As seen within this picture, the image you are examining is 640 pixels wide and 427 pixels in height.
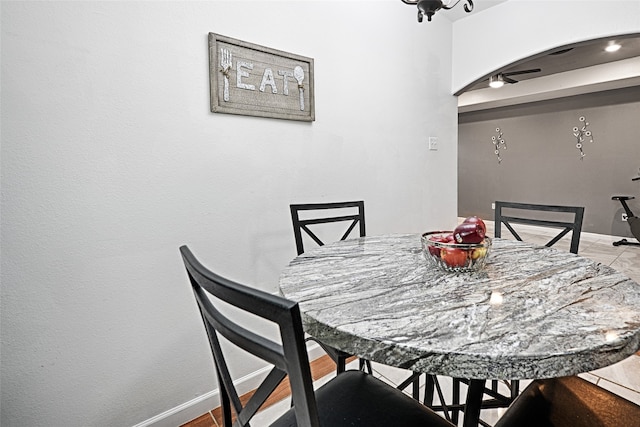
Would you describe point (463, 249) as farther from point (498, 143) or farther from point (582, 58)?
point (498, 143)

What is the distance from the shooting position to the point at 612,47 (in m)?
4.16

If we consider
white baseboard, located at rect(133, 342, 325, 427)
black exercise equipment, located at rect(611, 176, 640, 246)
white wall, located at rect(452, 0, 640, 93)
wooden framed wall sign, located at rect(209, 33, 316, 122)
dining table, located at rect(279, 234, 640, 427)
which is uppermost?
white wall, located at rect(452, 0, 640, 93)

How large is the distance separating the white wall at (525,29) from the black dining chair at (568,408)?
2405 millimetres

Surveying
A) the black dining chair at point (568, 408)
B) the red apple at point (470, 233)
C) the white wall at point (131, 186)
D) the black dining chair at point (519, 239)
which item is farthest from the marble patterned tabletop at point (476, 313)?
the white wall at point (131, 186)

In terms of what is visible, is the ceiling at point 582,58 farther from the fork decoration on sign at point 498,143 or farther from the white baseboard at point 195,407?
the white baseboard at point 195,407

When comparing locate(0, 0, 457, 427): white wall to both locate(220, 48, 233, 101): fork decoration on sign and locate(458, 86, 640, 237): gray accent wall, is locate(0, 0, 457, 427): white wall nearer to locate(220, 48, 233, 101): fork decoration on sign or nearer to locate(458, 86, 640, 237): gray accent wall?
locate(220, 48, 233, 101): fork decoration on sign

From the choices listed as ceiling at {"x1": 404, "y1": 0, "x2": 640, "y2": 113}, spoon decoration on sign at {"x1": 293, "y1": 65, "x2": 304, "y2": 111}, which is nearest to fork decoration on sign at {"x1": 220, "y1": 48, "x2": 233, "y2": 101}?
spoon decoration on sign at {"x1": 293, "y1": 65, "x2": 304, "y2": 111}

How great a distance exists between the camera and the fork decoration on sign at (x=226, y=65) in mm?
1688

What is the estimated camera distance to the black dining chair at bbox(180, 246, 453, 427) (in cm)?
51

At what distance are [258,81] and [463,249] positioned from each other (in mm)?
1343

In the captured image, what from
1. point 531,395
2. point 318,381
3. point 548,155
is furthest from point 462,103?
point 531,395

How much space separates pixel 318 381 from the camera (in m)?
1.99

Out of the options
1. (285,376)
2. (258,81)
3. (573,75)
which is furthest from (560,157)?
(285,376)

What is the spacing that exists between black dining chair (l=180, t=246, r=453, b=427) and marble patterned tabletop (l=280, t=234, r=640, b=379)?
0.18 metres
